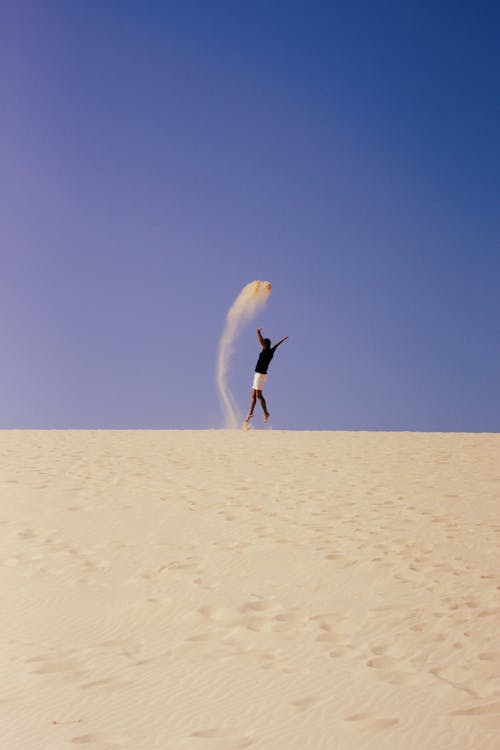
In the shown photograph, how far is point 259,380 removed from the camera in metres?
19.2

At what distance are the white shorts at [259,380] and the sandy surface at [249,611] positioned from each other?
6311mm

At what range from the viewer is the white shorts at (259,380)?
19219 mm

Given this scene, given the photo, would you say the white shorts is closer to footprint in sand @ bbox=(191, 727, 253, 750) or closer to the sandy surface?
the sandy surface

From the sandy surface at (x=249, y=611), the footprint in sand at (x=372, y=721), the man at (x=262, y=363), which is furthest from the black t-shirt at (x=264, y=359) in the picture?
the footprint in sand at (x=372, y=721)

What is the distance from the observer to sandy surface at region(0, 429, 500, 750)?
4.32 m

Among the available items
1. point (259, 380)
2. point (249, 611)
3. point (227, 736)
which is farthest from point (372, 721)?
point (259, 380)

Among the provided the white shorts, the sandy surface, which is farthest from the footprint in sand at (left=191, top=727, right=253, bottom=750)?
the white shorts

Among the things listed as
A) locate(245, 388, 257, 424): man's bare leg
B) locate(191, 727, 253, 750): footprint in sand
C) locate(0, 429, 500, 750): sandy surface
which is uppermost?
locate(245, 388, 257, 424): man's bare leg

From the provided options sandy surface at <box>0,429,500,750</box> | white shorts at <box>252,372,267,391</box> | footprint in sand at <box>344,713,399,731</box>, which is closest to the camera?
footprint in sand at <box>344,713,399,731</box>

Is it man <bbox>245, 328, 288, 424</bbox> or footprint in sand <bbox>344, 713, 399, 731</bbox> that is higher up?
man <bbox>245, 328, 288, 424</bbox>

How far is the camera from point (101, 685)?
4895mm

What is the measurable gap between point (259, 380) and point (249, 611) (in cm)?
1305

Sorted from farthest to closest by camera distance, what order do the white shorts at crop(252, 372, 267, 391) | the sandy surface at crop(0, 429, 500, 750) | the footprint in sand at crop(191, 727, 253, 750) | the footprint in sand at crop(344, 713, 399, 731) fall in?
the white shorts at crop(252, 372, 267, 391) < the sandy surface at crop(0, 429, 500, 750) < the footprint in sand at crop(344, 713, 399, 731) < the footprint in sand at crop(191, 727, 253, 750)

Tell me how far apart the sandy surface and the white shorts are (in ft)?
20.7
